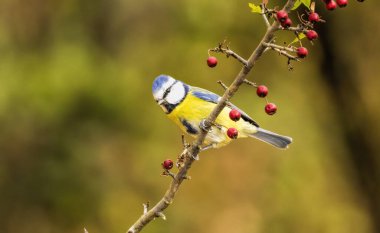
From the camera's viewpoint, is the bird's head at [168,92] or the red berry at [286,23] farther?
the bird's head at [168,92]

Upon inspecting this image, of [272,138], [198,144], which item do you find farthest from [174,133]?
[198,144]

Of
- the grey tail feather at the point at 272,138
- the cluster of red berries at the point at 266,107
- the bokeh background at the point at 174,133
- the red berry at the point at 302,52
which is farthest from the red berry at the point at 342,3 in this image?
the bokeh background at the point at 174,133

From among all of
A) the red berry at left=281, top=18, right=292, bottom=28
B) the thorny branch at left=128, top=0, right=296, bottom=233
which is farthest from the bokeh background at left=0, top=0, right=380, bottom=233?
the red berry at left=281, top=18, right=292, bottom=28

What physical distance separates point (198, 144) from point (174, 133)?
18.2 feet

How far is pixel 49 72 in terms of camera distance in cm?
773

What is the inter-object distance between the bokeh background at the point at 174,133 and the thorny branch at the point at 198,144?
5201 millimetres

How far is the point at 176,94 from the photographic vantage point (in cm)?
356

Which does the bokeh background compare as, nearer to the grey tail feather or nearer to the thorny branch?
the grey tail feather

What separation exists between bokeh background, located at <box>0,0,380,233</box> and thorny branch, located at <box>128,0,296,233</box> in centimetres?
520

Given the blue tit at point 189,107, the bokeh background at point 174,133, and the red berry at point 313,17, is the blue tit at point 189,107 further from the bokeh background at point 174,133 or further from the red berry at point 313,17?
the bokeh background at point 174,133

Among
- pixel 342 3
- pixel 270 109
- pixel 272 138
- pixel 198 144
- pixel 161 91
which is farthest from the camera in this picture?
pixel 272 138

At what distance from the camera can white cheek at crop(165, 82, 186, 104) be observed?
3506mm

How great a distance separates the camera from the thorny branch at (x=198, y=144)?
1917 millimetres

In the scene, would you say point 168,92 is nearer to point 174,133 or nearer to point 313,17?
point 313,17
